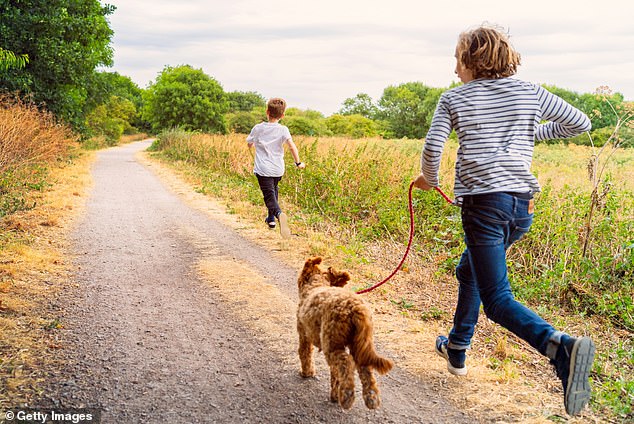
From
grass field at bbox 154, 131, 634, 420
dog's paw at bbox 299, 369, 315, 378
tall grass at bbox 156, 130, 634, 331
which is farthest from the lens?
tall grass at bbox 156, 130, 634, 331

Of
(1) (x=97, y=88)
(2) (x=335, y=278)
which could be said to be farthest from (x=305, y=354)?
(1) (x=97, y=88)

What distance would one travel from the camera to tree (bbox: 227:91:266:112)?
74.2m

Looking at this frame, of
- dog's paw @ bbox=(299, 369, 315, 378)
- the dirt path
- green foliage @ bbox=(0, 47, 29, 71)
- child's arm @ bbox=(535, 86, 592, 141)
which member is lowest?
the dirt path

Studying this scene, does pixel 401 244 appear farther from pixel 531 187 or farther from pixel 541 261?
pixel 531 187

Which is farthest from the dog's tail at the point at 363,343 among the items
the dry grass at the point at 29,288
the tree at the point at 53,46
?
the tree at the point at 53,46

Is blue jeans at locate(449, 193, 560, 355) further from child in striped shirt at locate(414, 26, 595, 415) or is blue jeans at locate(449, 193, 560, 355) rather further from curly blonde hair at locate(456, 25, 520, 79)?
curly blonde hair at locate(456, 25, 520, 79)

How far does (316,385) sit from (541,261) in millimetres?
4126

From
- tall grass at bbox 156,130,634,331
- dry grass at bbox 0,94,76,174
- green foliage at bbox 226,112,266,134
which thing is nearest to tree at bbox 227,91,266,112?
green foliage at bbox 226,112,266,134

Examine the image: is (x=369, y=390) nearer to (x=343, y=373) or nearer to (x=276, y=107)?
(x=343, y=373)

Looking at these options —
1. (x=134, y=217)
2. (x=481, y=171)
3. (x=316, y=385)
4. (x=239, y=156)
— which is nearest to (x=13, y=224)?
(x=134, y=217)

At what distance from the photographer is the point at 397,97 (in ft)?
241

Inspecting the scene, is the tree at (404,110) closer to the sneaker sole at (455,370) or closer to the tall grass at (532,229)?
the tall grass at (532,229)

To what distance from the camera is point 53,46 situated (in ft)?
68.4

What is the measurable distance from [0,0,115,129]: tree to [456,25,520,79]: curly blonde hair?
20477 millimetres
